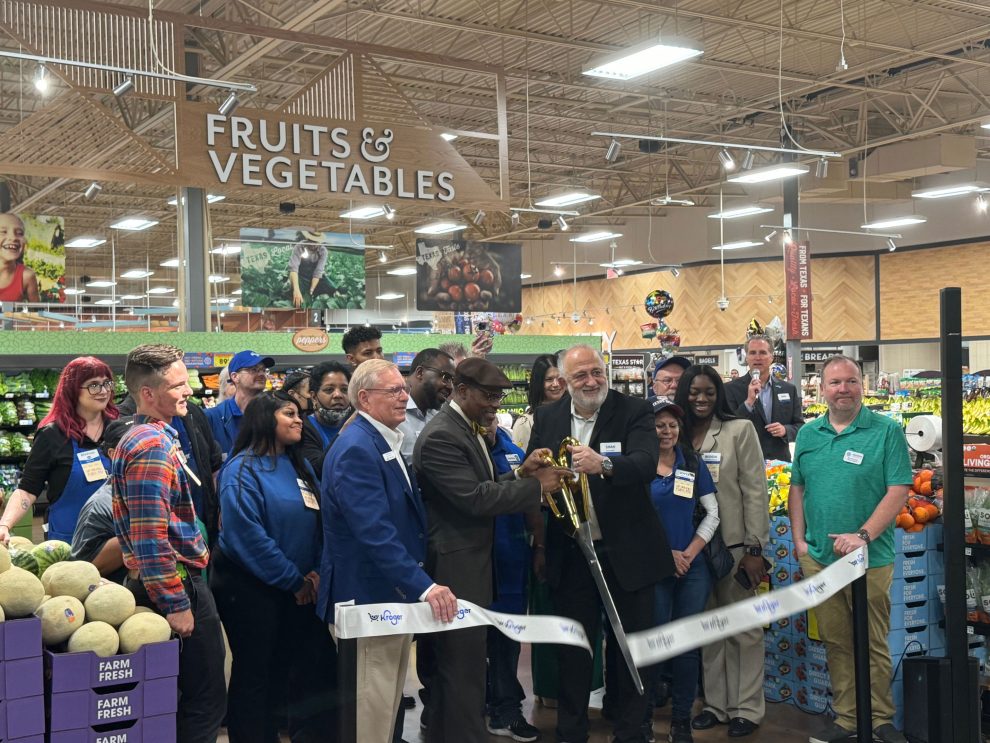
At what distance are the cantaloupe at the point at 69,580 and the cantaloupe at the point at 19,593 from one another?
0.34 ft

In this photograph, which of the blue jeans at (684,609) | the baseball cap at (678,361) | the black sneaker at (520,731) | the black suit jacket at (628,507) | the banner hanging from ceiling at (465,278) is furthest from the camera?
the banner hanging from ceiling at (465,278)

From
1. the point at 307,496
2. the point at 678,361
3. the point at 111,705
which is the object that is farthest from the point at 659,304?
the point at 111,705

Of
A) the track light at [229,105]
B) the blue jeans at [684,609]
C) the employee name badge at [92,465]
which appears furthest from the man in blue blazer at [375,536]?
the track light at [229,105]

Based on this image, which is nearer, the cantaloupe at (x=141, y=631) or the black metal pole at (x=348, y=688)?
the cantaloupe at (x=141, y=631)

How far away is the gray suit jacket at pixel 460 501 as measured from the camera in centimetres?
358

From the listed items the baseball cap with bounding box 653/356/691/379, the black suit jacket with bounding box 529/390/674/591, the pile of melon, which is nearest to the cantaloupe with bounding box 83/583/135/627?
the pile of melon

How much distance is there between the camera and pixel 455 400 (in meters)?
3.79

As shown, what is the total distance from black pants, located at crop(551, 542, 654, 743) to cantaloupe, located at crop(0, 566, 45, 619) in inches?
81.3

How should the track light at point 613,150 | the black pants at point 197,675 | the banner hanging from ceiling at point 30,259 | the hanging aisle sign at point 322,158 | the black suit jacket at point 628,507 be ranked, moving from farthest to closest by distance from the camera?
1. the banner hanging from ceiling at point 30,259
2. the track light at point 613,150
3. the hanging aisle sign at point 322,158
4. the black suit jacket at point 628,507
5. the black pants at point 197,675

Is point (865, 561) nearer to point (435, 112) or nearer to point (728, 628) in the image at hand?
point (728, 628)

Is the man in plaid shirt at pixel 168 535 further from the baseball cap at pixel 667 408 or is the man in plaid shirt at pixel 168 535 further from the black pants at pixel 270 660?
the baseball cap at pixel 667 408

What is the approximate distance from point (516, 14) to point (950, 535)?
1050cm

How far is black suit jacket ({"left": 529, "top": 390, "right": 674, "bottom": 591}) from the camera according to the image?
402cm

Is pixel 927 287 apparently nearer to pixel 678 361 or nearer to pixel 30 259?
pixel 30 259
